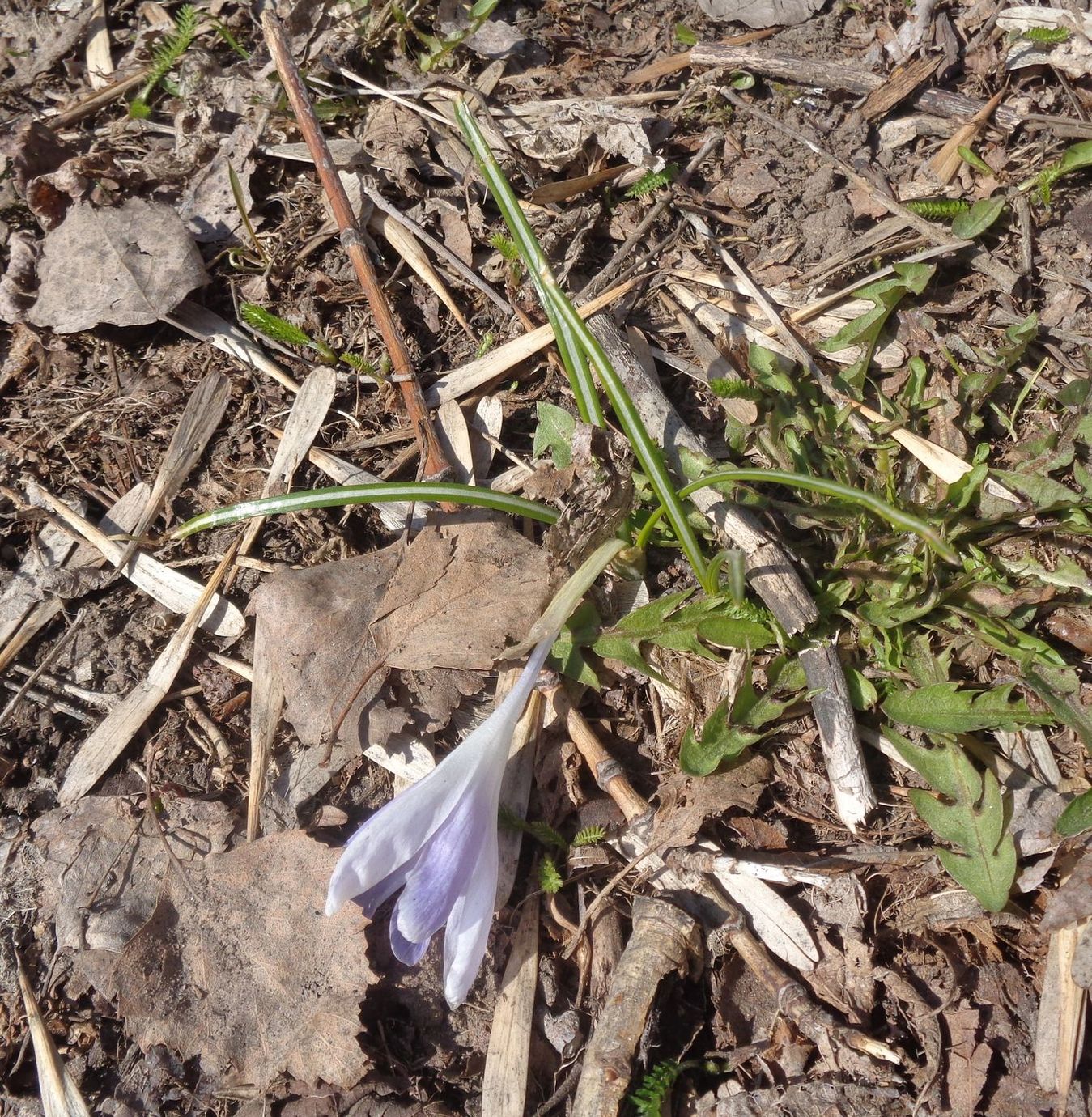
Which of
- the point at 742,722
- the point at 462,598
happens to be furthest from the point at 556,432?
the point at 742,722

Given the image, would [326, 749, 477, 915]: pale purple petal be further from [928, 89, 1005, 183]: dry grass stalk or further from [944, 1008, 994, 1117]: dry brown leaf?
[928, 89, 1005, 183]: dry grass stalk

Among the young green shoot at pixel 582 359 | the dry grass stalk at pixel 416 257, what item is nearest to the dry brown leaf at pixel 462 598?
the young green shoot at pixel 582 359

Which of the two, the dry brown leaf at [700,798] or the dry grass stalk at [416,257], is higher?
the dry grass stalk at [416,257]

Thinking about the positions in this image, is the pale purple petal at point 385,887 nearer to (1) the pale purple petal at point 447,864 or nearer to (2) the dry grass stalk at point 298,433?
(1) the pale purple petal at point 447,864

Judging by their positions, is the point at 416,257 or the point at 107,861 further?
the point at 416,257

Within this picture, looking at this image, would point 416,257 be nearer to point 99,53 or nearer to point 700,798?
point 99,53

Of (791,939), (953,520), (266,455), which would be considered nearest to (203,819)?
(266,455)

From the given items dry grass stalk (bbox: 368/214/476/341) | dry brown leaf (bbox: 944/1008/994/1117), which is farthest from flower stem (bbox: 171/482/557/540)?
dry brown leaf (bbox: 944/1008/994/1117)
